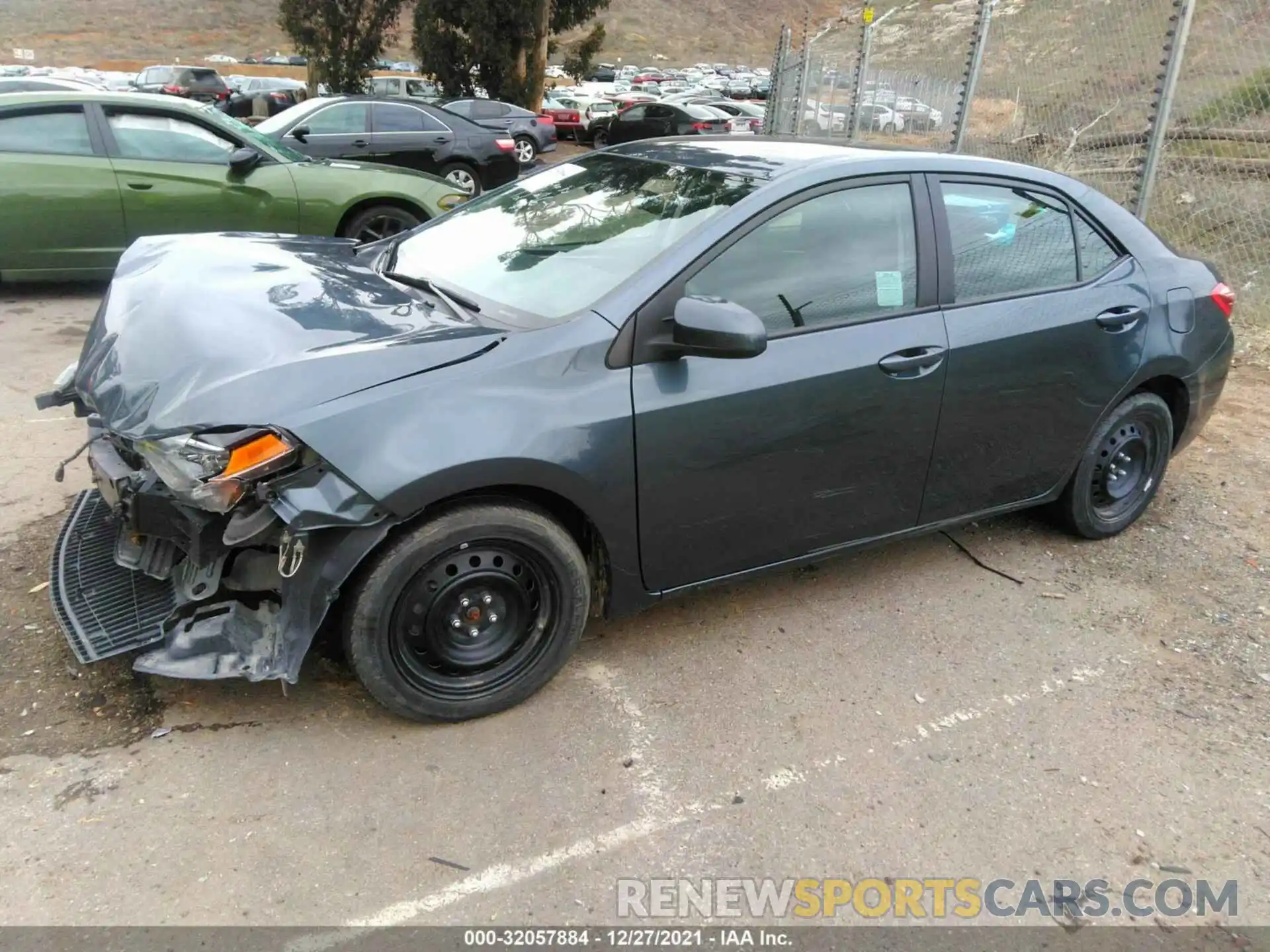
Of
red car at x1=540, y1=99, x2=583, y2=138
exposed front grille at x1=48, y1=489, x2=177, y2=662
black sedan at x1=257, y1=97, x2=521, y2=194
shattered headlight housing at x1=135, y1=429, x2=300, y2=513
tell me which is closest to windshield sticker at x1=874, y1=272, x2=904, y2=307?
shattered headlight housing at x1=135, y1=429, x2=300, y2=513

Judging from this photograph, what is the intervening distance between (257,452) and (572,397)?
34.0 inches

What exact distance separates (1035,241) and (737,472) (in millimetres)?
1712

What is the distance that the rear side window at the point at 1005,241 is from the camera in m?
3.45

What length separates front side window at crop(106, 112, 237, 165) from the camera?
6.77 metres

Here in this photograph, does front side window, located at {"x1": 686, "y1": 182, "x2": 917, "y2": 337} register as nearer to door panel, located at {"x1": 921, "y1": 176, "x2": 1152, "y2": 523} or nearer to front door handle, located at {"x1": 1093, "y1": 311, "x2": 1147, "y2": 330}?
door panel, located at {"x1": 921, "y1": 176, "x2": 1152, "y2": 523}

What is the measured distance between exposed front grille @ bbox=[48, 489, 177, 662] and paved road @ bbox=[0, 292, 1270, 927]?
29 centimetres

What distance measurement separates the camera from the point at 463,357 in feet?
8.75

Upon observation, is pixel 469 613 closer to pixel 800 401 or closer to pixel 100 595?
pixel 100 595

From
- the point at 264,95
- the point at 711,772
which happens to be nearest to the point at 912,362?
the point at 711,772

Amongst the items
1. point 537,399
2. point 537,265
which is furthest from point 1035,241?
point 537,399

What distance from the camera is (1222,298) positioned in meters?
4.15

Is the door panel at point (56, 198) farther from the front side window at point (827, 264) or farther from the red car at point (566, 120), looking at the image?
the red car at point (566, 120)

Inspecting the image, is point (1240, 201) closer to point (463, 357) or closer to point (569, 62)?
point (463, 357)

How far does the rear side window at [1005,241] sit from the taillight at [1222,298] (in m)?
0.86
